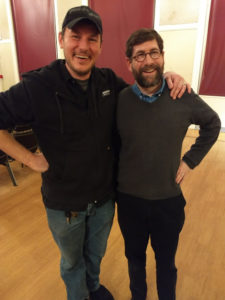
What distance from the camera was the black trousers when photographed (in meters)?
1.16

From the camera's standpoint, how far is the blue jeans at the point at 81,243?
119cm

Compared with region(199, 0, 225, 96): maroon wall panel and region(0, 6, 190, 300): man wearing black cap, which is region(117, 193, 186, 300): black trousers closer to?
region(0, 6, 190, 300): man wearing black cap

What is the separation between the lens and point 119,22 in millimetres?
4828

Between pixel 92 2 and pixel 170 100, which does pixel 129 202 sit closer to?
pixel 170 100

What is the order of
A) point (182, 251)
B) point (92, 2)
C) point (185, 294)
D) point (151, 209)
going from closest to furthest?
point (151, 209) < point (185, 294) < point (182, 251) < point (92, 2)

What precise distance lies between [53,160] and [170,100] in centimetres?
60

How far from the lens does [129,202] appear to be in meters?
1.20

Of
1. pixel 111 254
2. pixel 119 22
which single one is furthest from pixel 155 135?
pixel 119 22

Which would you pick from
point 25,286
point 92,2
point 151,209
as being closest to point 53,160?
point 151,209

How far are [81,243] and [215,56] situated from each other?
162 inches

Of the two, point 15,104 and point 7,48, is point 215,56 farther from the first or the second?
point 7,48

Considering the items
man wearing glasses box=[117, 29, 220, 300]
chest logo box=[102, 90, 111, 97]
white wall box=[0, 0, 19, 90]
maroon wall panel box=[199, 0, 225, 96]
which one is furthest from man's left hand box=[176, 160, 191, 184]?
white wall box=[0, 0, 19, 90]

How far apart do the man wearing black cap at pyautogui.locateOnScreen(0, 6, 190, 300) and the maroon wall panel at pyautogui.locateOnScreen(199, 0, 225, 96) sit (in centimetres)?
363

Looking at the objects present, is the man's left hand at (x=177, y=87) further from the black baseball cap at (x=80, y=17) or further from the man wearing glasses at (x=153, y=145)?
the black baseball cap at (x=80, y=17)
